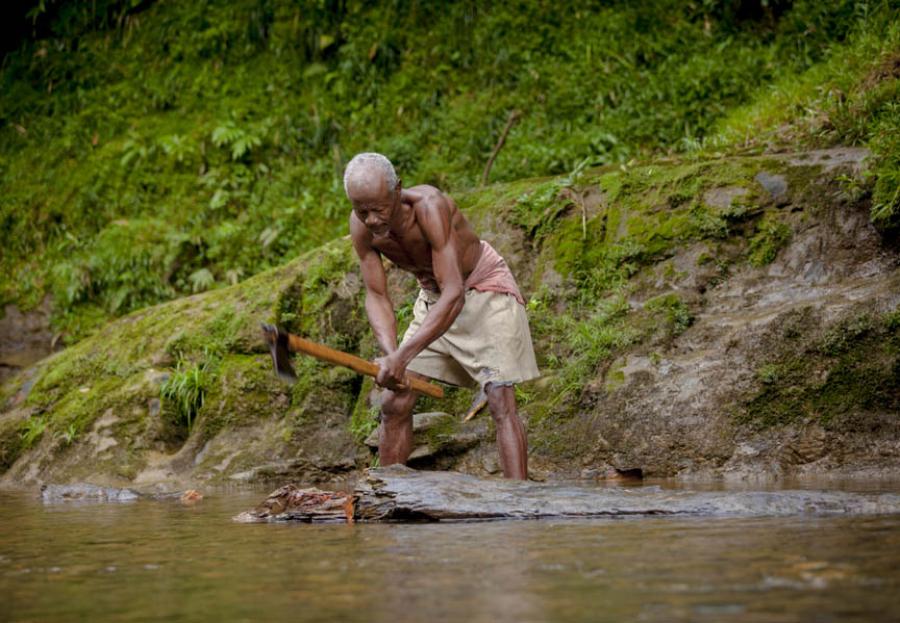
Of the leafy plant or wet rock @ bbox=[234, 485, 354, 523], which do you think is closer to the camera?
wet rock @ bbox=[234, 485, 354, 523]

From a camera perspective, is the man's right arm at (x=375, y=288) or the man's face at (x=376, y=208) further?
the man's right arm at (x=375, y=288)

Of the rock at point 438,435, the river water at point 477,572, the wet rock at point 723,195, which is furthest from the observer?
the wet rock at point 723,195

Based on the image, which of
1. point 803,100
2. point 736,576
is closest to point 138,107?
point 803,100

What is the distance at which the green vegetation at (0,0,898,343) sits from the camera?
10609 millimetres

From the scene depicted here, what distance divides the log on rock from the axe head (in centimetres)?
51

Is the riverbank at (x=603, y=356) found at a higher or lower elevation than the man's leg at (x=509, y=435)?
higher

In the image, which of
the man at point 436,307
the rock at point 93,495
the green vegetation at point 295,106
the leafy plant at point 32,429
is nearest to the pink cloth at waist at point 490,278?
the man at point 436,307

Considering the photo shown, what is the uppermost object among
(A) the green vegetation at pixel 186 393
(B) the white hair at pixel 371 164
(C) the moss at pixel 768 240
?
(C) the moss at pixel 768 240

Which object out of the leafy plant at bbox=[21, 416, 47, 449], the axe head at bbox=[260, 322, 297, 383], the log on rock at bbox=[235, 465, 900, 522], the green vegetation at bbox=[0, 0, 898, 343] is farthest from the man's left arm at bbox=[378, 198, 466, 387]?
the leafy plant at bbox=[21, 416, 47, 449]

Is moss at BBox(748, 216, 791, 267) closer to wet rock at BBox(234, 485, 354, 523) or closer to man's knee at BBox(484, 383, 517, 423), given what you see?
man's knee at BBox(484, 383, 517, 423)

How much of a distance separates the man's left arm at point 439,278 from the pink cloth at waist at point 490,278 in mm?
364

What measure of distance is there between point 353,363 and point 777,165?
427 centimetres

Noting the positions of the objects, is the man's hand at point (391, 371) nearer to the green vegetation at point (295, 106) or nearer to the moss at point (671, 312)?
the moss at point (671, 312)

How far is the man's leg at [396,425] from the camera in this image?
17.2 feet
